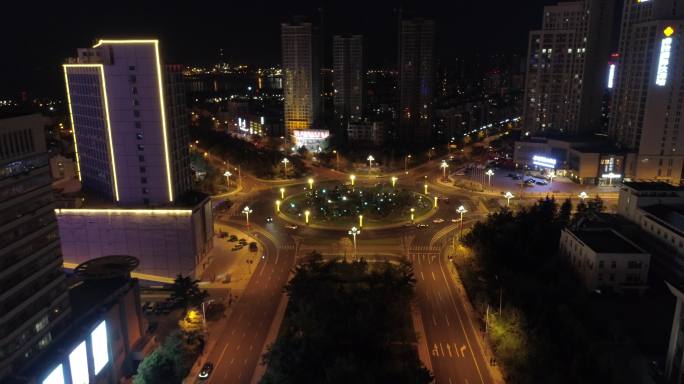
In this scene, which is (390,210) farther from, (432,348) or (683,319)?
(683,319)

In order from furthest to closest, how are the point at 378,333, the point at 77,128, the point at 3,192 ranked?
the point at 77,128 < the point at 378,333 < the point at 3,192

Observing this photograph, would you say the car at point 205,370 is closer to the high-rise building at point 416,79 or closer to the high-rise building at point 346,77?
the high-rise building at point 416,79

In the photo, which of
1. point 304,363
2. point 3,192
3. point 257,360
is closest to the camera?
point 3,192

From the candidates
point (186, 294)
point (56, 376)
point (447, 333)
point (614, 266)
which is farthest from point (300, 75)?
point (56, 376)

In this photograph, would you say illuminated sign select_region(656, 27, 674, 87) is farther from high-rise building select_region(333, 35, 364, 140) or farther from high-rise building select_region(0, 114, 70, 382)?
high-rise building select_region(0, 114, 70, 382)

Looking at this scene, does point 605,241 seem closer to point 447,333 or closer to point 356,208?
point 447,333

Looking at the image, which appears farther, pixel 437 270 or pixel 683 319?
pixel 437 270

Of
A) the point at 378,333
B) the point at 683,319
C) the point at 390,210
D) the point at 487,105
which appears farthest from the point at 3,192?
the point at 487,105

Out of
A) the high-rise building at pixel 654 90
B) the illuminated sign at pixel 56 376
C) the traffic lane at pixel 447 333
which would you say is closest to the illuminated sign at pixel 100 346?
the illuminated sign at pixel 56 376
